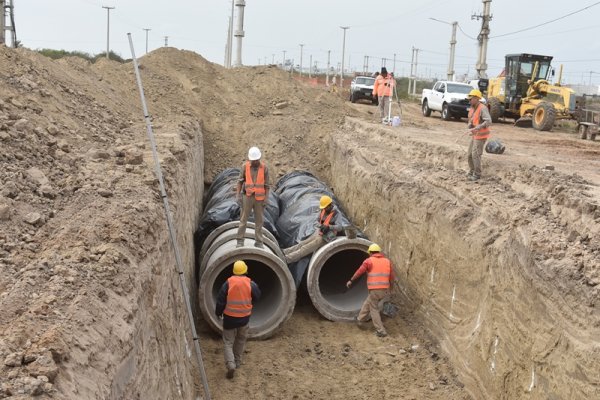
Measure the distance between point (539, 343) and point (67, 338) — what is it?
15.0 feet

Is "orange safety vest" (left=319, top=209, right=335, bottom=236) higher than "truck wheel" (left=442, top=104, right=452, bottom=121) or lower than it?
lower

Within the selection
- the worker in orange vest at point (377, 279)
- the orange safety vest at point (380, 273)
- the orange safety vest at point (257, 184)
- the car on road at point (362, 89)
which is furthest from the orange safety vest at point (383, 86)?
the car on road at point (362, 89)

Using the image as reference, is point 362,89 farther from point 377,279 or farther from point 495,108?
point 377,279

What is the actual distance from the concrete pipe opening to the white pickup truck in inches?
520

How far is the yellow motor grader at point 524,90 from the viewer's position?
21.0 m

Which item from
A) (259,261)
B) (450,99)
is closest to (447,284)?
(259,261)

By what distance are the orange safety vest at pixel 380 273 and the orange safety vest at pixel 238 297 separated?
2330mm

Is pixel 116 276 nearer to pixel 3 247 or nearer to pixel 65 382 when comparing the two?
pixel 3 247

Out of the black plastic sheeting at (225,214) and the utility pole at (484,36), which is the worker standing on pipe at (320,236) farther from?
the utility pole at (484,36)

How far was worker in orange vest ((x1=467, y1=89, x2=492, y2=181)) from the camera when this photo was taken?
9305 millimetres

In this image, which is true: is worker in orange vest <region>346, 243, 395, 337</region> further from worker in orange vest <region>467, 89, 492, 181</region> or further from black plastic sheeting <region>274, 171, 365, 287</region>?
worker in orange vest <region>467, 89, 492, 181</region>

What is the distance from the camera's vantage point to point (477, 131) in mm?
9297

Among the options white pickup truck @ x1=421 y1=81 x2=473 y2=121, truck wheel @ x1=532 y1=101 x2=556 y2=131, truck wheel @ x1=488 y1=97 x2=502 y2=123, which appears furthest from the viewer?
white pickup truck @ x1=421 y1=81 x2=473 y2=121

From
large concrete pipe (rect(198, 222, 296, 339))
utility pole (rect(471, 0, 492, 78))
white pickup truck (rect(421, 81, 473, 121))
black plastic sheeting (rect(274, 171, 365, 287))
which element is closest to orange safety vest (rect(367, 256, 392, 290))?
black plastic sheeting (rect(274, 171, 365, 287))
